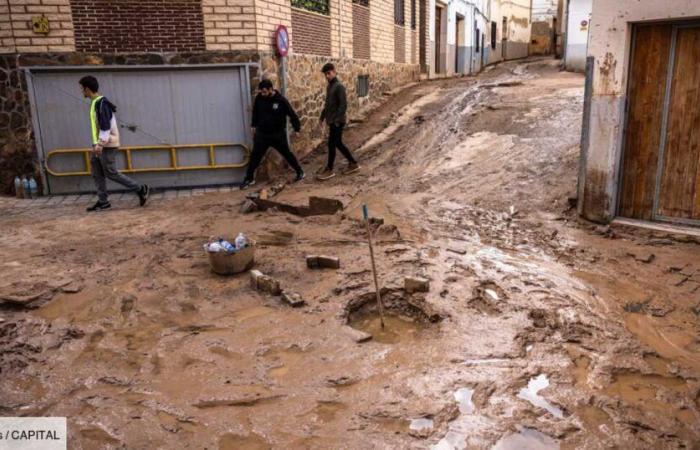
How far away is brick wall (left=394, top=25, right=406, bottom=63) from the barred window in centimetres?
514

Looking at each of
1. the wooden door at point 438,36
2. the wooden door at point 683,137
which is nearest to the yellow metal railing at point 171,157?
the wooden door at point 683,137

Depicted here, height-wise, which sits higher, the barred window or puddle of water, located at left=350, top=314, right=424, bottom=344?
the barred window

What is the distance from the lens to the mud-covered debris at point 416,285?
202 inches

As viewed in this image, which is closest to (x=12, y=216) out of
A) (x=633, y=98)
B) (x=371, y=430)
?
(x=371, y=430)

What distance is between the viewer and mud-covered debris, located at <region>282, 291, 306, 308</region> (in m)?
4.99

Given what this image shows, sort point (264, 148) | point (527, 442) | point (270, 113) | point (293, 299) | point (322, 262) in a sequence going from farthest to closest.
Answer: point (264, 148), point (270, 113), point (322, 262), point (293, 299), point (527, 442)

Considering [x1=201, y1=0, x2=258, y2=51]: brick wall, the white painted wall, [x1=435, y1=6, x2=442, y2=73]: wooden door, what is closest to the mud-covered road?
[x1=201, y1=0, x2=258, y2=51]: brick wall

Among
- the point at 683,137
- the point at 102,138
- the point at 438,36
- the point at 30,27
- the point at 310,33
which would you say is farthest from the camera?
the point at 438,36

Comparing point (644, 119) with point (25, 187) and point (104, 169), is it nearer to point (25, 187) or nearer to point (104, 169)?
point (104, 169)

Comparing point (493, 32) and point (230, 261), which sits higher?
point (493, 32)

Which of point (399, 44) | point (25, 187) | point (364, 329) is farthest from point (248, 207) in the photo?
point (399, 44)

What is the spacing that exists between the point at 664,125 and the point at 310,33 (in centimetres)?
732

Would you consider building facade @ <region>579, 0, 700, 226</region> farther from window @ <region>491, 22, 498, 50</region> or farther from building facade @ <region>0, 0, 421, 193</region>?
window @ <region>491, 22, 498, 50</region>

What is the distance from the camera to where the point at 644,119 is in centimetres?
674
